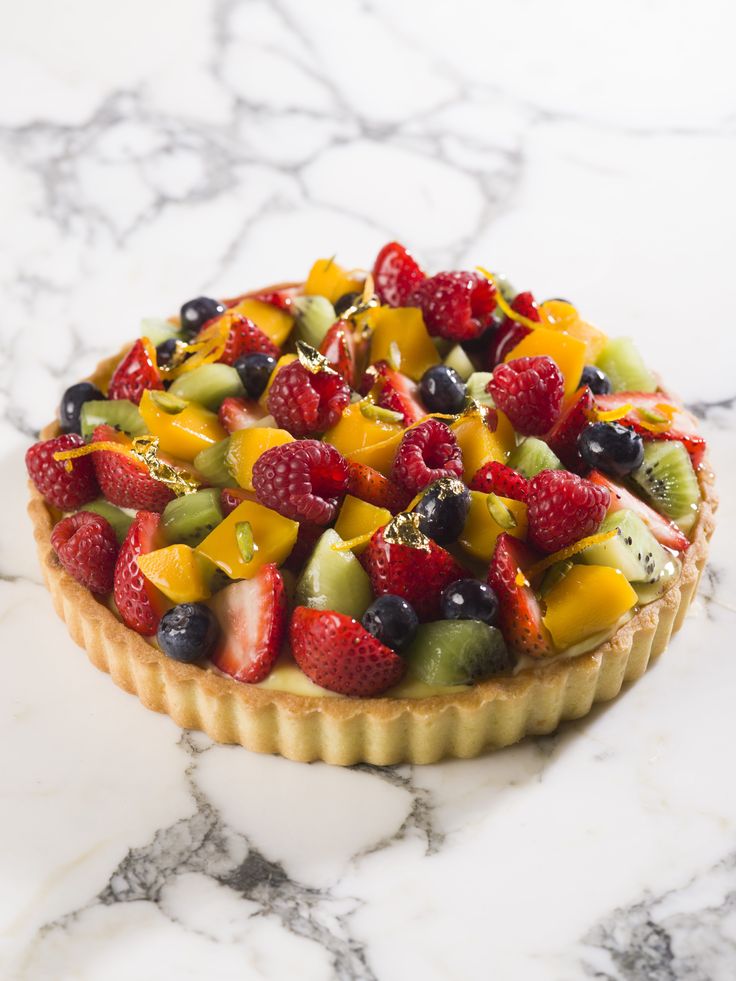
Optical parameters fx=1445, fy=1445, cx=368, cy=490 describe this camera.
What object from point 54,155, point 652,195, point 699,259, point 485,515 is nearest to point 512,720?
point 485,515

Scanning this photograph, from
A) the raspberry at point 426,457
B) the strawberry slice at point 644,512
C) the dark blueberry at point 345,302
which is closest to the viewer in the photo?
the raspberry at point 426,457

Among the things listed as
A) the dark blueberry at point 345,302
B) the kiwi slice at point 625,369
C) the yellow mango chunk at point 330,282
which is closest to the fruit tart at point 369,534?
the kiwi slice at point 625,369

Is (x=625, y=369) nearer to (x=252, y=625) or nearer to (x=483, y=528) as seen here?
(x=483, y=528)

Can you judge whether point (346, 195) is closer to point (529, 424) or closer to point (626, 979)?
point (529, 424)

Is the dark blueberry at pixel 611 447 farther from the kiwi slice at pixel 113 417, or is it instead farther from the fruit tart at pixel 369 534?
the kiwi slice at pixel 113 417

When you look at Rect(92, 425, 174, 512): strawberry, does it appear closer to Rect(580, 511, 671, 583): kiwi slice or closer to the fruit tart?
the fruit tart
